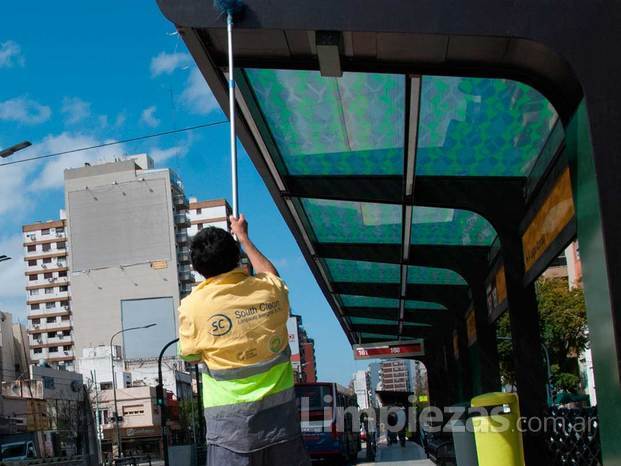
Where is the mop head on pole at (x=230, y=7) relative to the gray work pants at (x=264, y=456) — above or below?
above

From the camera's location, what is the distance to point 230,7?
17.9 feet

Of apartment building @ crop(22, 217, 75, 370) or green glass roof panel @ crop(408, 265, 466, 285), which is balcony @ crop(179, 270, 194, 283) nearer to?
apartment building @ crop(22, 217, 75, 370)

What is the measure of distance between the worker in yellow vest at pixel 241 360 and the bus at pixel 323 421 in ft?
69.2

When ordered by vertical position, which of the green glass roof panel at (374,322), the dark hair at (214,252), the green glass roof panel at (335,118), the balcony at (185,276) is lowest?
the dark hair at (214,252)

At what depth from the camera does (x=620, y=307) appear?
479cm

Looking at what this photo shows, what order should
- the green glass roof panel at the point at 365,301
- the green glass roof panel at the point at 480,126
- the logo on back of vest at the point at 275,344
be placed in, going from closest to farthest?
the logo on back of vest at the point at 275,344 < the green glass roof panel at the point at 480,126 < the green glass roof panel at the point at 365,301

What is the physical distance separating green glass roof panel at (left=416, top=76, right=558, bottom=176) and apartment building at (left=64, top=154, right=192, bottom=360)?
65.9 m

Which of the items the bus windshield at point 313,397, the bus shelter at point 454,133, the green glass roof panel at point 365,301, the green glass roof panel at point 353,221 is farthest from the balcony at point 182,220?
the bus shelter at point 454,133

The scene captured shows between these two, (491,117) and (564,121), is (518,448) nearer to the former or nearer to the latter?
(564,121)

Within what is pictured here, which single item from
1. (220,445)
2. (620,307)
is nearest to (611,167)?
(620,307)

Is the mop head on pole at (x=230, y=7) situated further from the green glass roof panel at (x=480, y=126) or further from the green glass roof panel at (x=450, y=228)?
the green glass roof panel at (x=450, y=228)

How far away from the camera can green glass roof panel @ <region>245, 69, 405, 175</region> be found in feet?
23.1

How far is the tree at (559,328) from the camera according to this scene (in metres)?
41.7

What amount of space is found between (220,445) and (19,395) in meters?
69.1
